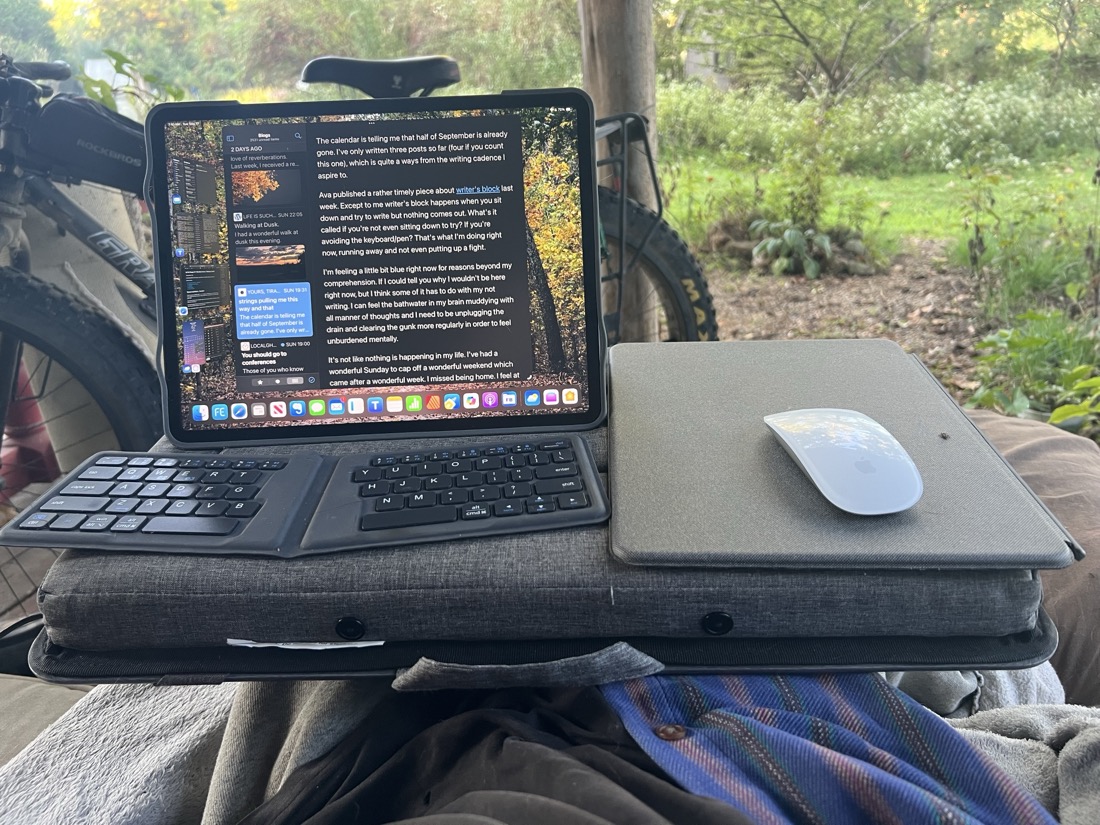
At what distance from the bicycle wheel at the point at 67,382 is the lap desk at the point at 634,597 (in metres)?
0.72

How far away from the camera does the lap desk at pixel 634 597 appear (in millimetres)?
595

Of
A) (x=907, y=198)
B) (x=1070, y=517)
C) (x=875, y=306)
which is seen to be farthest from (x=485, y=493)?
(x=907, y=198)

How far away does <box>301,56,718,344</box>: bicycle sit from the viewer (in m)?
1.59

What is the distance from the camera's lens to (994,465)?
0.70 metres

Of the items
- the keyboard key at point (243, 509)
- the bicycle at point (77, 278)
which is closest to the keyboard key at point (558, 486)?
the keyboard key at point (243, 509)

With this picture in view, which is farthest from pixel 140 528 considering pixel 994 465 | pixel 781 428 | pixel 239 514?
pixel 994 465

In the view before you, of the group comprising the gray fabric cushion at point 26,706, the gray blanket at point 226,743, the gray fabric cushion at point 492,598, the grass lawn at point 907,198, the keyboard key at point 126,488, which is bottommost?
the gray fabric cushion at point 26,706

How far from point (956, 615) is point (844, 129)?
2.40m

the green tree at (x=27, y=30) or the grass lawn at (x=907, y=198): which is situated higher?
the green tree at (x=27, y=30)

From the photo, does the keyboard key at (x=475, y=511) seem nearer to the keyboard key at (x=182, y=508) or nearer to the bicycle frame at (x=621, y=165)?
the keyboard key at (x=182, y=508)

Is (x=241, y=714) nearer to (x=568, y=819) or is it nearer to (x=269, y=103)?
(x=568, y=819)

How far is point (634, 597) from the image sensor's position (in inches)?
23.9

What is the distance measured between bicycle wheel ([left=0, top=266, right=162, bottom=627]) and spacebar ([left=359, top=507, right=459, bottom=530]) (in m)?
0.82

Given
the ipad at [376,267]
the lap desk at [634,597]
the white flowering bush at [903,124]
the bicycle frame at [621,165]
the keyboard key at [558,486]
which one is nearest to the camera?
the lap desk at [634,597]
